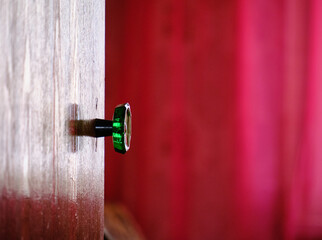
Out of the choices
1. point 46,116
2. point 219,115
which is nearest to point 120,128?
point 46,116

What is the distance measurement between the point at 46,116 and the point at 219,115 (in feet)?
5.84

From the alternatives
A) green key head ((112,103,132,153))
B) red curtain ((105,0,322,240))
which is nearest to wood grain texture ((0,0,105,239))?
green key head ((112,103,132,153))

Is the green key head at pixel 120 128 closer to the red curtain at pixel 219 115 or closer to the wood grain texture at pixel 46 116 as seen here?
the wood grain texture at pixel 46 116

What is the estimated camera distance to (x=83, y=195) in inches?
18.9

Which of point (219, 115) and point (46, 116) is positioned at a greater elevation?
point (46, 116)

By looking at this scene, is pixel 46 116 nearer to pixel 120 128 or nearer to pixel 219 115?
pixel 120 128

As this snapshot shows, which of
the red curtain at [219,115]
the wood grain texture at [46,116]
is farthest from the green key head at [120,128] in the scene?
the red curtain at [219,115]

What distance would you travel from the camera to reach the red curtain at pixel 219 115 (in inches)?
74.6

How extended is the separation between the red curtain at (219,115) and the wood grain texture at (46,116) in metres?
1.61

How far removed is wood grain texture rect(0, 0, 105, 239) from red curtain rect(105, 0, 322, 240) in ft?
5.28

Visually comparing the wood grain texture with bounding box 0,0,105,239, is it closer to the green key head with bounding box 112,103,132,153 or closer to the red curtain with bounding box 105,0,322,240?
the green key head with bounding box 112,103,132,153

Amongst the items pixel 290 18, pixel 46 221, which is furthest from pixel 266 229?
pixel 46 221

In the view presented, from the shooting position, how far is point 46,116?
0.36 m

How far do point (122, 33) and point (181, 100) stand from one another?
55 cm
